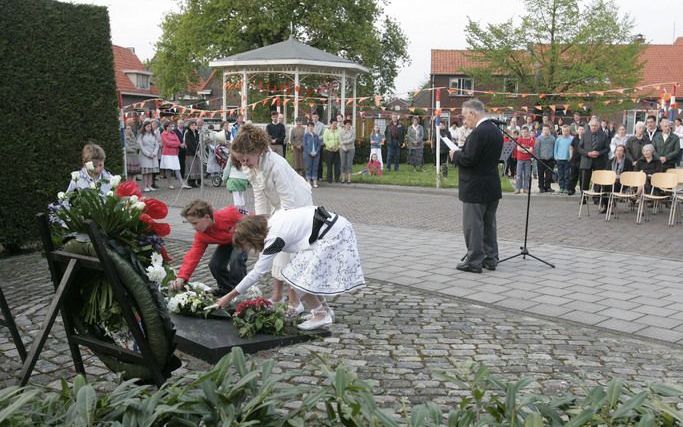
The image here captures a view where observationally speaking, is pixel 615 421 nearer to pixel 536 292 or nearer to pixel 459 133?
pixel 536 292

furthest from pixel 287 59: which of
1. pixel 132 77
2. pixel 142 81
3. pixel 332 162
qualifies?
pixel 142 81

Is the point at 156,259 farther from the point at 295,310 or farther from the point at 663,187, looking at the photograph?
the point at 663,187

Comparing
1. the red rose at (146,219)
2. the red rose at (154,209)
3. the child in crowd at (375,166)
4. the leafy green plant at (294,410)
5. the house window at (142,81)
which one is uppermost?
the house window at (142,81)

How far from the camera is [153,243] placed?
3.60 metres

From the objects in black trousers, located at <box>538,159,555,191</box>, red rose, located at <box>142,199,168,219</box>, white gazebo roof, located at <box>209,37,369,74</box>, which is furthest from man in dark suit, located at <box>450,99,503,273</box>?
white gazebo roof, located at <box>209,37,369,74</box>

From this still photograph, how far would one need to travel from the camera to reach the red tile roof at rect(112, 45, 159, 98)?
6200cm

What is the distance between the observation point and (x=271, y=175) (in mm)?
6195

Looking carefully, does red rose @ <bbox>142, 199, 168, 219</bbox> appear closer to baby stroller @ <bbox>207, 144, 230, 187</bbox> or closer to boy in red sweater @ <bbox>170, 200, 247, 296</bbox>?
boy in red sweater @ <bbox>170, 200, 247, 296</bbox>

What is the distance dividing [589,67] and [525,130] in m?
19.9

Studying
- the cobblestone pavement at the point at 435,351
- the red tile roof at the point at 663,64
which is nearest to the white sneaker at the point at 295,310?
the cobblestone pavement at the point at 435,351

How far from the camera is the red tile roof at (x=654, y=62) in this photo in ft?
183

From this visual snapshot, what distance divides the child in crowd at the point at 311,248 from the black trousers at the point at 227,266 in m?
1.24

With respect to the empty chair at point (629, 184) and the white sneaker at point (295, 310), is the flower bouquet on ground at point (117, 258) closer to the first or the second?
the white sneaker at point (295, 310)

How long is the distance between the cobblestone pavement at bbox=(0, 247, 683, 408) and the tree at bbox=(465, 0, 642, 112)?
1284 inches
